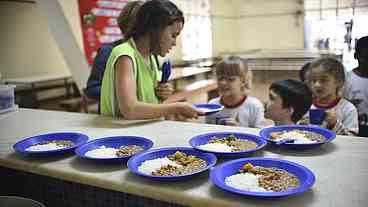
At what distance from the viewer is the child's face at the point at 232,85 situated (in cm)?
197

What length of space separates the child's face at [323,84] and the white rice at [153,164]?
3.80ft

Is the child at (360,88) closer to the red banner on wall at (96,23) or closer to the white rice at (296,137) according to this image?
the white rice at (296,137)

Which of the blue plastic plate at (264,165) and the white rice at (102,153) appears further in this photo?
the white rice at (102,153)

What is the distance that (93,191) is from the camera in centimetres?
121

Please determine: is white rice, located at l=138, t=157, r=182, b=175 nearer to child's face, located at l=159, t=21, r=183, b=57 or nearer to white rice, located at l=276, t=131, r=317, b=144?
white rice, located at l=276, t=131, r=317, b=144

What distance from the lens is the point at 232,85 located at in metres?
1.97

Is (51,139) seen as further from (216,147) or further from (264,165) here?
(264,165)

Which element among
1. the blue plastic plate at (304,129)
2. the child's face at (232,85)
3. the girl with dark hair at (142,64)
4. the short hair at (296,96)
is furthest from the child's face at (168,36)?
the short hair at (296,96)

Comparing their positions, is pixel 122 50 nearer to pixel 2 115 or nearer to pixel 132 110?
pixel 132 110

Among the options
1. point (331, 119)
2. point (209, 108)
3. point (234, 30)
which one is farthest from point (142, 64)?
point (234, 30)

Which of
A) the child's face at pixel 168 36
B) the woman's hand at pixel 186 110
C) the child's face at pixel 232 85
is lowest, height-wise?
the woman's hand at pixel 186 110

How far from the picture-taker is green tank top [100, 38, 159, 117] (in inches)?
53.9

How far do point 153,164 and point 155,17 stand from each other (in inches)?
27.2

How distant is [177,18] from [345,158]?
0.83 meters
